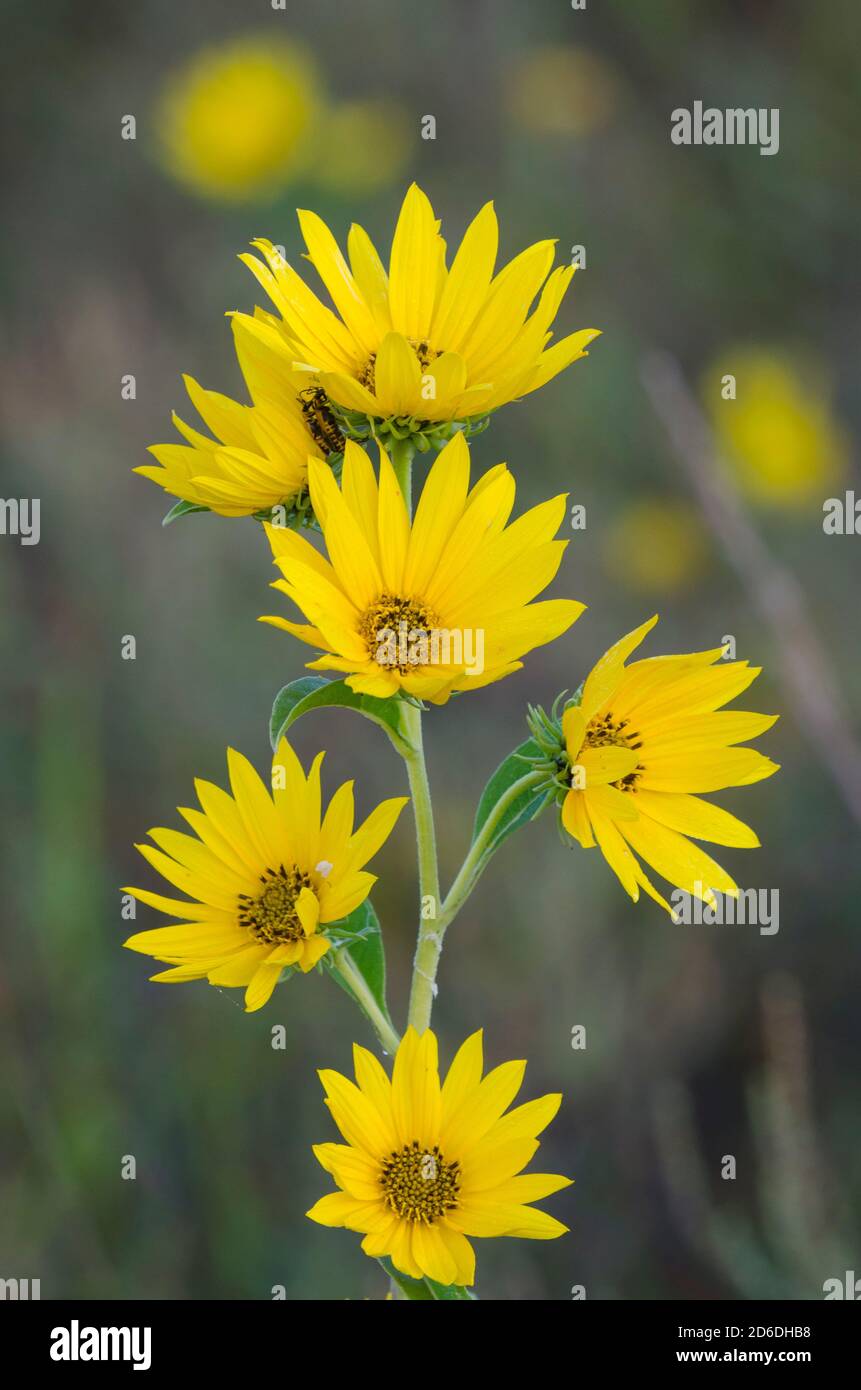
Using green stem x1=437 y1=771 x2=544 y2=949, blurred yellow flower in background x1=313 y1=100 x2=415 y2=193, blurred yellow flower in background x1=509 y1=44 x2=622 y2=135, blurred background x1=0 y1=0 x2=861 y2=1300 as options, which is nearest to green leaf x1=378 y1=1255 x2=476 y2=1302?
green stem x1=437 y1=771 x2=544 y2=949

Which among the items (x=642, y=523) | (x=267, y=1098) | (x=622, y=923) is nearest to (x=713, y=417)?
(x=642, y=523)

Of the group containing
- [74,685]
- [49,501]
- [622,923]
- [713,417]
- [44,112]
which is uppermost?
[44,112]

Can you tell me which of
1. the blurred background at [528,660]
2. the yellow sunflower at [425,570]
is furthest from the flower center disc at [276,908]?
the blurred background at [528,660]

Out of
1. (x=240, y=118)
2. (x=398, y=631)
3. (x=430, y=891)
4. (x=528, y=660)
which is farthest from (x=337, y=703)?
(x=240, y=118)

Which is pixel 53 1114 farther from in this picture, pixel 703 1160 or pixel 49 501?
pixel 49 501

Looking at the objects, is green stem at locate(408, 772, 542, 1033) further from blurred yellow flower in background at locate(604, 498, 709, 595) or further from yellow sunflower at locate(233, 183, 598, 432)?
blurred yellow flower in background at locate(604, 498, 709, 595)

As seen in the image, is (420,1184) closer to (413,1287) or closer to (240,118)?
(413,1287)

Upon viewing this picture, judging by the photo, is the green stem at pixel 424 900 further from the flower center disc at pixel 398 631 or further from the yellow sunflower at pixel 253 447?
the yellow sunflower at pixel 253 447
